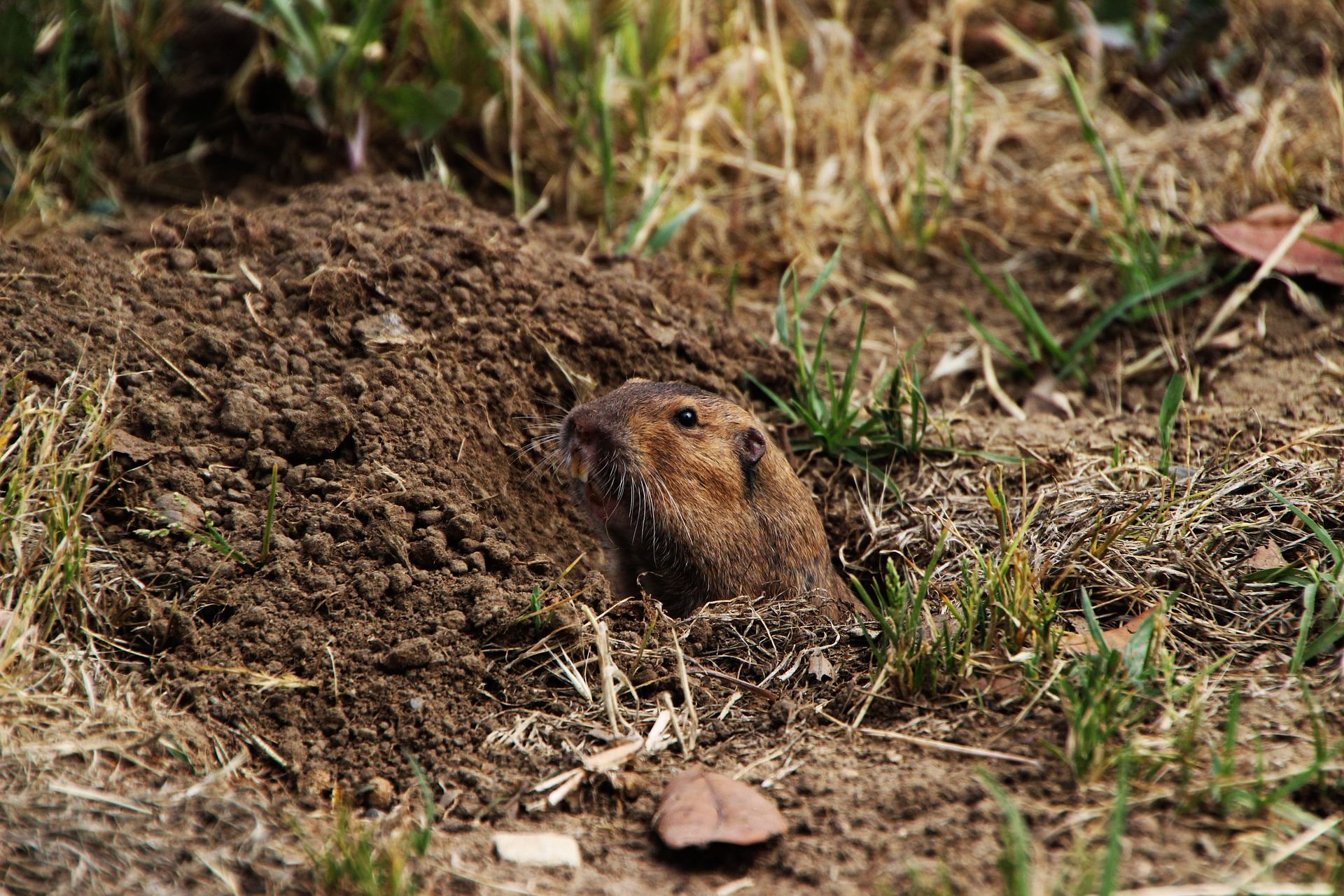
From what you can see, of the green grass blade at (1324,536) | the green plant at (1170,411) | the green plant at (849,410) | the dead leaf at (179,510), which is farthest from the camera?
the green plant at (849,410)

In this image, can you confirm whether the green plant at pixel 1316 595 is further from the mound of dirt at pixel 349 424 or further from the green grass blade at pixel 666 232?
the green grass blade at pixel 666 232

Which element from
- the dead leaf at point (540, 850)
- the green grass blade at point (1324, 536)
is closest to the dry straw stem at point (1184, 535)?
the green grass blade at point (1324, 536)

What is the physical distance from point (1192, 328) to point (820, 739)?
8.90 feet

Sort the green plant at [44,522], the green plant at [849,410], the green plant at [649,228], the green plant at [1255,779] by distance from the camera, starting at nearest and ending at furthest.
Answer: the green plant at [1255,779] → the green plant at [44,522] → the green plant at [849,410] → the green plant at [649,228]

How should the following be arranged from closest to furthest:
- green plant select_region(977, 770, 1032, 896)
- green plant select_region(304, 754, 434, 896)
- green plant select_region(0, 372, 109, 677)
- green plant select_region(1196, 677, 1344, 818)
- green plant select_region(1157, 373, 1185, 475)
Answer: green plant select_region(977, 770, 1032, 896), green plant select_region(304, 754, 434, 896), green plant select_region(1196, 677, 1344, 818), green plant select_region(0, 372, 109, 677), green plant select_region(1157, 373, 1185, 475)

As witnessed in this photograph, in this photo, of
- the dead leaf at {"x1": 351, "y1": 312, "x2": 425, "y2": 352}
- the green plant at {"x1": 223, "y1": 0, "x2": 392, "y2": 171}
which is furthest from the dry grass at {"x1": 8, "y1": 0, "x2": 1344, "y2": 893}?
the dead leaf at {"x1": 351, "y1": 312, "x2": 425, "y2": 352}

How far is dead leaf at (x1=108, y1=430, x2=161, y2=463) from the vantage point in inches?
125

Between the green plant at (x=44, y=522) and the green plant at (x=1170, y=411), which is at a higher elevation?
the green plant at (x=44, y=522)

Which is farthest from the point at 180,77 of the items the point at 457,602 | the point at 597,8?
the point at 457,602

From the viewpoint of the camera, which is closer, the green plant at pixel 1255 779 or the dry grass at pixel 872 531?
the green plant at pixel 1255 779

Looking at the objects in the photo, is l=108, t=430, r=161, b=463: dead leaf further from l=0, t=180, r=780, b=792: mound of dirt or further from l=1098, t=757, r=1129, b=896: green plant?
l=1098, t=757, r=1129, b=896: green plant

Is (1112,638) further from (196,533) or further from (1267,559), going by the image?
(196,533)

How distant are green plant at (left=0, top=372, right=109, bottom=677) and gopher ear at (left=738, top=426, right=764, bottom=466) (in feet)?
6.32

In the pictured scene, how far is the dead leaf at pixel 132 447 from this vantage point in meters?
3.18
